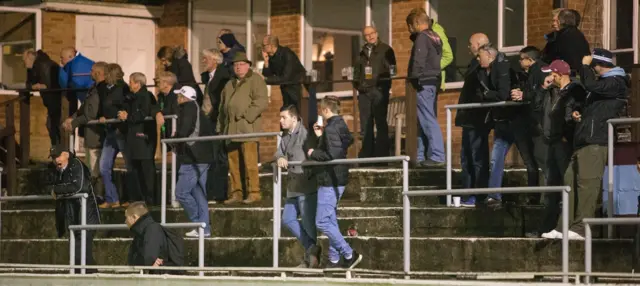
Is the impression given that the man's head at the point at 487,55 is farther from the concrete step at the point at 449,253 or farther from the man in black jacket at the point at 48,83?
the man in black jacket at the point at 48,83

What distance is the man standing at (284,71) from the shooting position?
67.4 ft

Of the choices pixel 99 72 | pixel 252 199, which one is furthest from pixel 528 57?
pixel 99 72

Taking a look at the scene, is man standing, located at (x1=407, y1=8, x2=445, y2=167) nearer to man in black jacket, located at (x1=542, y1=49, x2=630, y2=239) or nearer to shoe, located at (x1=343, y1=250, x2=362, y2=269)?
shoe, located at (x1=343, y1=250, x2=362, y2=269)

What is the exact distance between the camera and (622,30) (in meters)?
20.9

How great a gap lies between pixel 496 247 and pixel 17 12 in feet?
42.5

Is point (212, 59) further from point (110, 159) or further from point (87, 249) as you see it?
point (87, 249)

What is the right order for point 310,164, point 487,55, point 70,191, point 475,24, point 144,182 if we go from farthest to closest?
point 475,24, point 144,182, point 70,191, point 487,55, point 310,164

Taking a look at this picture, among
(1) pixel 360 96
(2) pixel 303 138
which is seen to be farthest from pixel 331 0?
(2) pixel 303 138

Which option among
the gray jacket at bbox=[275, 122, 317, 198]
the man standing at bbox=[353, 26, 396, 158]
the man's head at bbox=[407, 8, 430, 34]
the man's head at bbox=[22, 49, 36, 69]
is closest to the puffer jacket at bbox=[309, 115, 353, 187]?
the gray jacket at bbox=[275, 122, 317, 198]

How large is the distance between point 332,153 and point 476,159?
1.90m

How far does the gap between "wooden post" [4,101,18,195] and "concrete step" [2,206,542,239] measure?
1737mm

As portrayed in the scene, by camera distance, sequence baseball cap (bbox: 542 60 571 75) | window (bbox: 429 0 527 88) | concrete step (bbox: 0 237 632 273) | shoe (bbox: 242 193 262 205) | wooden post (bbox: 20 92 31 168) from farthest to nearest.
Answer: wooden post (bbox: 20 92 31 168), window (bbox: 429 0 527 88), shoe (bbox: 242 193 262 205), baseball cap (bbox: 542 60 571 75), concrete step (bbox: 0 237 632 273)

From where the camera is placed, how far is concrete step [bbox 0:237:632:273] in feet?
50.3

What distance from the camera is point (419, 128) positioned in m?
19.6
